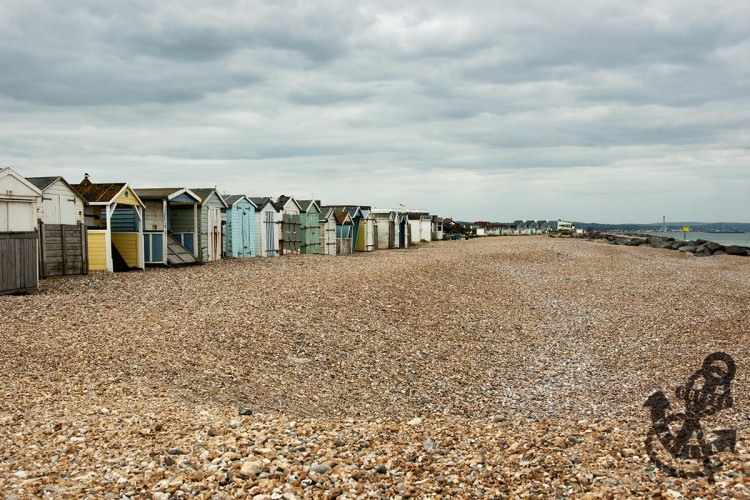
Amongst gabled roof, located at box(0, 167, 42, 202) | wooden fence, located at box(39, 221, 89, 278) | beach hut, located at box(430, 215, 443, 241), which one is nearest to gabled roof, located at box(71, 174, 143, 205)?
wooden fence, located at box(39, 221, 89, 278)

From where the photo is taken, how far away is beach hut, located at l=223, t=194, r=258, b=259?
33125mm

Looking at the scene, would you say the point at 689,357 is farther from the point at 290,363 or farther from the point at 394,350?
the point at 290,363

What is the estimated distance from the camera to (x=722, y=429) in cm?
891

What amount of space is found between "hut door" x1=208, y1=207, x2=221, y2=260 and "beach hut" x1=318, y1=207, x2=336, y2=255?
34.6ft

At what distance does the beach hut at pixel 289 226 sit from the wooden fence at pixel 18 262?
65.3ft

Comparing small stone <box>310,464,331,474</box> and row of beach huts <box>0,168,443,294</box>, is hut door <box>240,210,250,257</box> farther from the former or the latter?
small stone <box>310,464,331,474</box>

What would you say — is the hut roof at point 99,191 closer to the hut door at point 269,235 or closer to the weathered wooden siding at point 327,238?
the hut door at point 269,235

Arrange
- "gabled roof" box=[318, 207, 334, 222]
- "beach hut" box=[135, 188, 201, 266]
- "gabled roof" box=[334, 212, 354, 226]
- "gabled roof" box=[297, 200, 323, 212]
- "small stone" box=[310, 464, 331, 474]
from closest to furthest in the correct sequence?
1. "small stone" box=[310, 464, 331, 474]
2. "beach hut" box=[135, 188, 201, 266]
3. "gabled roof" box=[297, 200, 323, 212]
4. "gabled roof" box=[318, 207, 334, 222]
5. "gabled roof" box=[334, 212, 354, 226]

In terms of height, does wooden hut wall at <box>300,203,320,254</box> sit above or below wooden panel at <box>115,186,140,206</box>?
below

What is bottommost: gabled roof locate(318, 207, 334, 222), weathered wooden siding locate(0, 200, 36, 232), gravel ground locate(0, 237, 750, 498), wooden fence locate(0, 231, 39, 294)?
gravel ground locate(0, 237, 750, 498)

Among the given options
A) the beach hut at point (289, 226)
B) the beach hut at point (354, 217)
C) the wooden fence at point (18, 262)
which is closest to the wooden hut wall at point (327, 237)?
the beach hut at point (289, 226)

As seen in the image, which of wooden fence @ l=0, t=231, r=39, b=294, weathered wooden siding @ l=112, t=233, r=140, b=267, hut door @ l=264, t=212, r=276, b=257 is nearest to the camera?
wooden fence @ l=0, t=231, r=39, b=294

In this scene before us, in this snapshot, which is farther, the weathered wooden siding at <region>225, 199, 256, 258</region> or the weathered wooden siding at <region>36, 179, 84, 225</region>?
the weathered wooden siding at <region>225, 199, 256, 258</region>

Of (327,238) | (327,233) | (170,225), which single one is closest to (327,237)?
(327,238)
